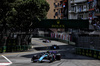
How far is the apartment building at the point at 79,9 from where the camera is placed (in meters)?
62.2

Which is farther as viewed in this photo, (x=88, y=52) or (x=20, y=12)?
(x=20, y=12)

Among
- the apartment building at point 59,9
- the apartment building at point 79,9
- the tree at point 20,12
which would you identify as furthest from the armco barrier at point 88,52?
the apartment building at point 59,9

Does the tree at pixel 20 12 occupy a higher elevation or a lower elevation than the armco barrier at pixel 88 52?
higher

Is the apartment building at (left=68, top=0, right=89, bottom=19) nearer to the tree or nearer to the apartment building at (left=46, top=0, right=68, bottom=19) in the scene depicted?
the apartment building at (left=46, top=0, right=68, bottom=19)

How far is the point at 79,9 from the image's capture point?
216 feet

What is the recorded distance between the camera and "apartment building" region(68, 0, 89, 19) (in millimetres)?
62150

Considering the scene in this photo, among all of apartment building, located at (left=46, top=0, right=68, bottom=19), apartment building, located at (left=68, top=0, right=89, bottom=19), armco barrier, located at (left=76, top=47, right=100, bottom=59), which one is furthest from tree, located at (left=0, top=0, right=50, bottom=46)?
apartment building, located at (left=46, top=0, right=68, bottom=19)

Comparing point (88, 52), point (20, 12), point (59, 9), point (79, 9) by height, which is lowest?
point (88, 52)

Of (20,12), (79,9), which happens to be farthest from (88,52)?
(79,9)

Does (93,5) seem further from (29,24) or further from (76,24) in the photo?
(29,24)

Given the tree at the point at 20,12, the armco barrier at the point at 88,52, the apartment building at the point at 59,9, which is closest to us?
the armco barrier at the point at 88,52

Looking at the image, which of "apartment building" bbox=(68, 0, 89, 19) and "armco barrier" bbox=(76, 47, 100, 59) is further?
"apartment building" bbox=(68, 0, 89, 19)

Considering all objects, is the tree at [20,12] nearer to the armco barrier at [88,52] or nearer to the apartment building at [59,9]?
the armco barrier at [88,52]

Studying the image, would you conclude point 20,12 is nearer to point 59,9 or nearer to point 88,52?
point 88,52
